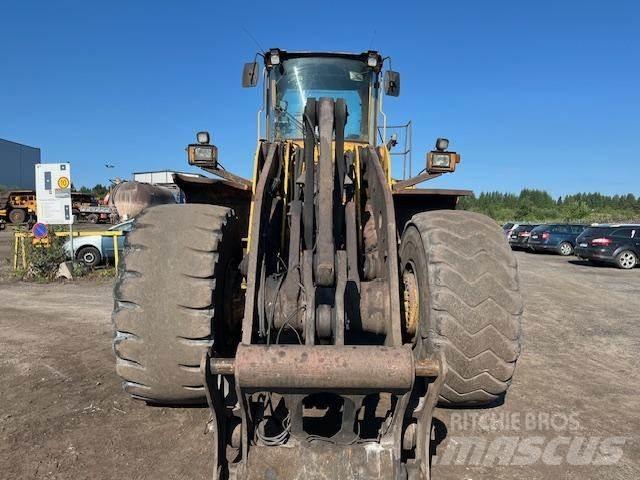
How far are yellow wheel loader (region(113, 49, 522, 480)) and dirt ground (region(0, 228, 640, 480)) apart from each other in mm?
492

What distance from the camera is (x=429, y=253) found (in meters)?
3.44

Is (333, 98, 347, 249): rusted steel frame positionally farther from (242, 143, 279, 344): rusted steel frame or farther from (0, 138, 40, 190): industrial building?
(0, 138, 40, 190): industrial building

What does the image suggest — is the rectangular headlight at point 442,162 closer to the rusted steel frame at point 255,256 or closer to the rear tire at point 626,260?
the rusted steel frame at point 255,256

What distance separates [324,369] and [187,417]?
6.92 feet

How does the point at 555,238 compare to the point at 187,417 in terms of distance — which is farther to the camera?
the point at 555,238

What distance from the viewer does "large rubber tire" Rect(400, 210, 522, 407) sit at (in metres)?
3.28

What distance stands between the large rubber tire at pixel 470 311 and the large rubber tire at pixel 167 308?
4.75 ft

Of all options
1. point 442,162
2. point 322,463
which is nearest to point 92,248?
point 442,162

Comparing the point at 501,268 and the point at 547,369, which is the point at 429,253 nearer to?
the point at 501,268

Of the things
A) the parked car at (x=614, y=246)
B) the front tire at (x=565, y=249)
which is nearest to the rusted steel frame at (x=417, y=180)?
the parked car at (x=614, y=246)

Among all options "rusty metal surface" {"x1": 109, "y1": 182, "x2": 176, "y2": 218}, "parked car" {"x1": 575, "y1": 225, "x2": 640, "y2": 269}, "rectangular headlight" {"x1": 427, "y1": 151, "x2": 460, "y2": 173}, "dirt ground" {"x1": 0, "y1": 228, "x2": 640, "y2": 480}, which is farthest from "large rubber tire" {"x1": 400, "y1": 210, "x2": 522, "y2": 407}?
"parked car" {"x1": 575, "y1": 225, "x2": 640, "y2": 269}

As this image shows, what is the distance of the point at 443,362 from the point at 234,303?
1.73 meters

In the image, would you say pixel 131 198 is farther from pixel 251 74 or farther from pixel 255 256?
pixel 255 256

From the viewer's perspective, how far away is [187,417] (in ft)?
13.6
